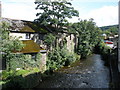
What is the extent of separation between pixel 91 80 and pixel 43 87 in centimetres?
690

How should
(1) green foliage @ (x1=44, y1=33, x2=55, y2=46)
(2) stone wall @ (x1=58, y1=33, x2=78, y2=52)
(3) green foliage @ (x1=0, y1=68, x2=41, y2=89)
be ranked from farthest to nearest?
(2) stone wall @ (x1=58, y1=33, x2=78, y2=52), (1) green foliage @ (x1=44, y1=33, x2=55, y2=46), (3) green foliage @ (x1=0, y1=68, x2=41, y2=89)

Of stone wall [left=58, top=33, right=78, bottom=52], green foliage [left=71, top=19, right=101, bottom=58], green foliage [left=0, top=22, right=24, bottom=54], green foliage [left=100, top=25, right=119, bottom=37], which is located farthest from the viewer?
green foliage [left=100, top=25, right=119, bottom=37]

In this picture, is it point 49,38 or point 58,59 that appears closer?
point 58,59

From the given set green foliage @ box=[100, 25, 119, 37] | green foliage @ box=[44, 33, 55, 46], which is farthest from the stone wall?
green foliage @ box=[100, 25, 119, 37]

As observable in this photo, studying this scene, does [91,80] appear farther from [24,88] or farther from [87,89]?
[24,88]

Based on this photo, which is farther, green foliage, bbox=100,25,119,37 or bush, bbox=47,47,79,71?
green foliage, bbox=100,25,119,37

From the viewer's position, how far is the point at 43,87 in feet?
50.2

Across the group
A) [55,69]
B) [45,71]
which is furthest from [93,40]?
[45,71]

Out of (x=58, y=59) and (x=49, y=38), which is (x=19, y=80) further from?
(x=49, y=38)

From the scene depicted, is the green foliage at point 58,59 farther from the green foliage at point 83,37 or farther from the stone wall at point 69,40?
the green foliage at point 83,37

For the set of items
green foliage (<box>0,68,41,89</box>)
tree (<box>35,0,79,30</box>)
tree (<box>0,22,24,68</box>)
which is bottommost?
green foliage (<box>0,68,41,89</box>)

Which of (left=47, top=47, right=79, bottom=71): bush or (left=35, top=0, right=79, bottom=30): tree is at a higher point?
(left=35, top=0, right=79, bottom=30): tree

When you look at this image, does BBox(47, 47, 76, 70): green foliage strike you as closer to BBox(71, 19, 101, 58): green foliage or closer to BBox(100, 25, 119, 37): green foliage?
BBox(71, 19, 101, 58): green foliage

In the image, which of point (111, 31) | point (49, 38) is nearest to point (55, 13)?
point (49, 38)
